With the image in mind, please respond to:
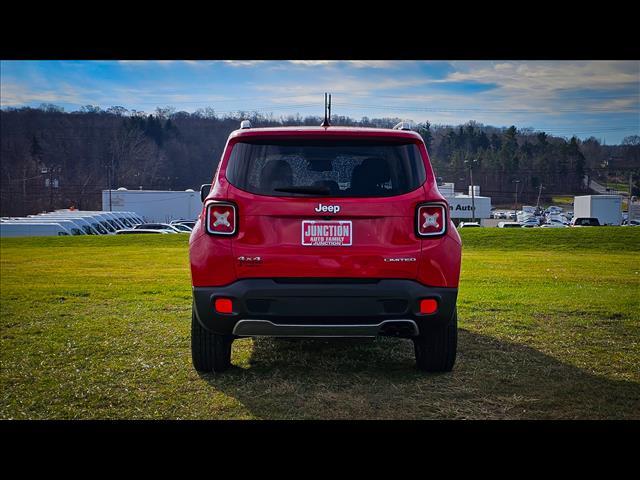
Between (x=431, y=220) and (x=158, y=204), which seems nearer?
(x=431, y=220)

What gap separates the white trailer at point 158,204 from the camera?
5794 cm

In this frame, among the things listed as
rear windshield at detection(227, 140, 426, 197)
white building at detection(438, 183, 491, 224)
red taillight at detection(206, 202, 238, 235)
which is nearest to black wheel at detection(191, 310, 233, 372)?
red taillight at detection(206, 202, 238, 235)

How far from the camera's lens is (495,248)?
2742 centimetres

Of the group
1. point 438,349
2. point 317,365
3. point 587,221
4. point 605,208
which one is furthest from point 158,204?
point 438,349

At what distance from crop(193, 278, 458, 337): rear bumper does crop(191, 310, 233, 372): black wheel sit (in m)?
0.70

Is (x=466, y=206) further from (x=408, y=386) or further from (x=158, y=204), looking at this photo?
(x=408, y=386)

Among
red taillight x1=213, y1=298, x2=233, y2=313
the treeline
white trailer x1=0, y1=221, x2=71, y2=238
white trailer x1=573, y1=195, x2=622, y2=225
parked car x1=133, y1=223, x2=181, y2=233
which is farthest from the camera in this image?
the treeline

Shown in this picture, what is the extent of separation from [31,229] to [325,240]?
1688 inches

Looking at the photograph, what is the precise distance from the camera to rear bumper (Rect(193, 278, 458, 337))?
14.9 ft

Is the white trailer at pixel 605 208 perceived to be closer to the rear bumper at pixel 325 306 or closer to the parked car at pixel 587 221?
the parked car at pixel 587 221

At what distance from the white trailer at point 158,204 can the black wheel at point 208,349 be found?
5287cm

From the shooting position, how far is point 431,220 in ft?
15.5

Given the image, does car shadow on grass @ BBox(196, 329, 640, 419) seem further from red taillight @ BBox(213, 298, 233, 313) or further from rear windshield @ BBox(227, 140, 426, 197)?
rear windshield @ BBox(227, 140, 426, 197)

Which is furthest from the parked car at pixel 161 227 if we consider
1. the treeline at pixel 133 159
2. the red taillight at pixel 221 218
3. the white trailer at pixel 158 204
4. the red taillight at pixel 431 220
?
the red taillight at pixel 431 220
